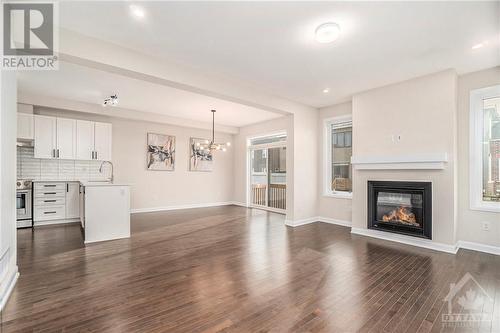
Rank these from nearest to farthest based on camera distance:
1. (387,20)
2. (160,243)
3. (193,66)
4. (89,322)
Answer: (89,322) → (387,20) → (193,66) → (160,243)

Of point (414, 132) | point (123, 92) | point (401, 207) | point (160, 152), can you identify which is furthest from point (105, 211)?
point (414, 132)

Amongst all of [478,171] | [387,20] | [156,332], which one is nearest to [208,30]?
[387,20]

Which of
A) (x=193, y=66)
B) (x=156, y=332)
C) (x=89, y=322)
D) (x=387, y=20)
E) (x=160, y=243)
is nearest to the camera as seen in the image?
(x=156, y=332)

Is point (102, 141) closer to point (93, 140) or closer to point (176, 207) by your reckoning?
point (93, 140)

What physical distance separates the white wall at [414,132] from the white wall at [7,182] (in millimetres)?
5408

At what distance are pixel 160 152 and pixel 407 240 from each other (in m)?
6.89

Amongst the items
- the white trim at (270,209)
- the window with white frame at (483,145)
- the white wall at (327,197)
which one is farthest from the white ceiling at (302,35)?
the white trim at (270,209)

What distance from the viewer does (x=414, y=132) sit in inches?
161

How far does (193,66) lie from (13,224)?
3.10 metres

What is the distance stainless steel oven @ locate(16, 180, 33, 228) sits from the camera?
507cm

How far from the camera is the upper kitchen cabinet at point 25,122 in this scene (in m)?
5.16

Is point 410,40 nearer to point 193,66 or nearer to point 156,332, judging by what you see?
point 193,66

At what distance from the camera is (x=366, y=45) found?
3.06 m

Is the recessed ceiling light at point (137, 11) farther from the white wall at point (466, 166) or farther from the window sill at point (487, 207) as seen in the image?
the window sill at point (487, 207)
